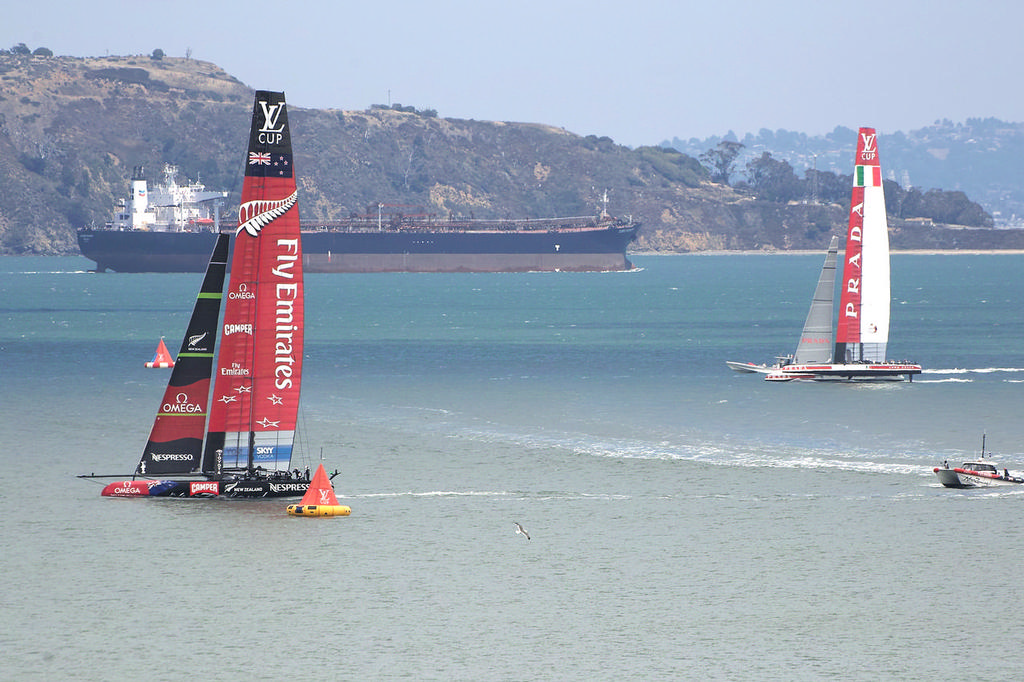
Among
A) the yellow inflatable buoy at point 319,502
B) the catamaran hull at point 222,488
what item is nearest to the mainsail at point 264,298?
the catamaran hull at point 222,488

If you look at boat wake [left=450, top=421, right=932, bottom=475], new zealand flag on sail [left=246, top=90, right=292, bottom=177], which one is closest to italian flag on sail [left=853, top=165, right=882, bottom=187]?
boat wake [left=450, top=421, right=932, bottom=475]

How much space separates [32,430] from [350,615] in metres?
22.6

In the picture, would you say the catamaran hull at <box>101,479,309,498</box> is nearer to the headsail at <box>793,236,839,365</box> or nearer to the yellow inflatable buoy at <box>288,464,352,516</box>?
the yellow inflatable buoy at <box>288,464,352,516</box>

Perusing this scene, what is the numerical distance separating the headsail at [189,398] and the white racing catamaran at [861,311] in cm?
3017

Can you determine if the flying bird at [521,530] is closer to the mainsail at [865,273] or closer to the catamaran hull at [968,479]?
the catamaran hull at [968,479]

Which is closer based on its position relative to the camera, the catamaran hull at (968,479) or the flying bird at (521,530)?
the flying bird at (521,530)

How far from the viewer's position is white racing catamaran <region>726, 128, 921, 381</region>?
54500 mm

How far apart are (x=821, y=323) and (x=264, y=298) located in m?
30.4

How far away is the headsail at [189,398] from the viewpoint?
94.3 ft

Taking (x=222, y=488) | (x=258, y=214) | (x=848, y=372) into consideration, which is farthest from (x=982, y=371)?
(x=258, y=214)

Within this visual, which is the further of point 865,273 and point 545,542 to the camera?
point 865,273

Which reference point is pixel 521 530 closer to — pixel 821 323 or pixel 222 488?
pixel 222 488

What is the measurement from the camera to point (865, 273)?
54.9m

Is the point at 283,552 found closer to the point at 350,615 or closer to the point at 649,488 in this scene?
the point at 350,615
